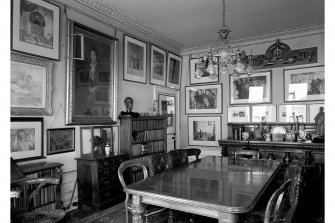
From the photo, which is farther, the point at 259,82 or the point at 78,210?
the point at 259,82

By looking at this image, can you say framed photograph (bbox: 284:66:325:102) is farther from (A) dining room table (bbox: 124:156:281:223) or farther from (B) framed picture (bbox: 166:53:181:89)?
(A) dining room table (bbox: 124:156:281:223)

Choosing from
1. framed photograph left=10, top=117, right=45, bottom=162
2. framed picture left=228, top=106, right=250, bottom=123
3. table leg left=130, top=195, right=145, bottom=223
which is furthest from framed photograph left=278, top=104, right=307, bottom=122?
framed photograph left=10, top=117, right=45, bottom=162

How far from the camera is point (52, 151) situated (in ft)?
13.2

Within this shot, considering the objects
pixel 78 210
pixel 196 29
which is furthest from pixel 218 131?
pixel 78 210

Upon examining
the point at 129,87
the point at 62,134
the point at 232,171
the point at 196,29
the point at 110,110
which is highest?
the point at 196,29

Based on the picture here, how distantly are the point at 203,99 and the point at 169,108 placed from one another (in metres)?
1.10

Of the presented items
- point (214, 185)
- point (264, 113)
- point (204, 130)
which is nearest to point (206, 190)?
point (214, 185)

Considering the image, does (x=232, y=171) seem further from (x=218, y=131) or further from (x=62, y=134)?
(x=218, y=131)

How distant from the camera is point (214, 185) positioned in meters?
2.80

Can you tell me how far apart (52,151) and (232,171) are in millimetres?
2918

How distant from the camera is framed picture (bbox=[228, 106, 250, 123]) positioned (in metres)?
6.80

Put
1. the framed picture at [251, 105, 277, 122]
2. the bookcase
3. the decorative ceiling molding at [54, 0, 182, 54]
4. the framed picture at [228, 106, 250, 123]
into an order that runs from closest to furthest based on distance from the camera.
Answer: the decorative ceiling molding at [54, 0, 182, 54], the bookcase, the framed picture at [251, 105, 277, 122], the framed picture at [228, 106, 250, 123]

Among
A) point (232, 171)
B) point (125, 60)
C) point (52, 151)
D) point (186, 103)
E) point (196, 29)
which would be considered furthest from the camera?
point (186, 103)

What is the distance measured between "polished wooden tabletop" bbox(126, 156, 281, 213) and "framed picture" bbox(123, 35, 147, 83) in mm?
2860
